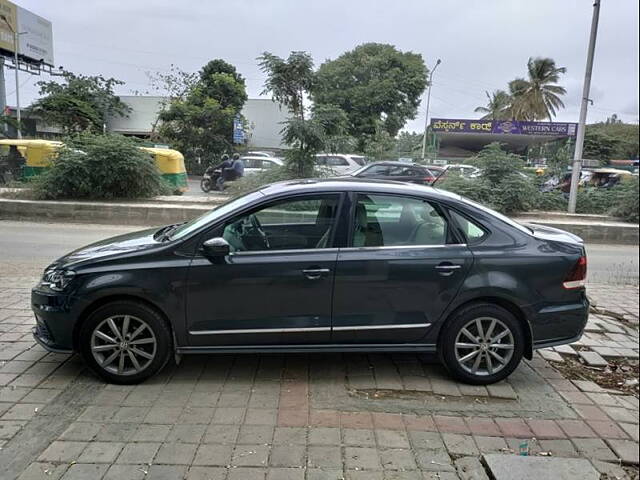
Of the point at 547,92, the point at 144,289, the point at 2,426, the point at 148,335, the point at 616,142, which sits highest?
the point at 547,92

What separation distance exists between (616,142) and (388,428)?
2150 millimetres

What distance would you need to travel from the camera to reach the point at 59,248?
9195 mm

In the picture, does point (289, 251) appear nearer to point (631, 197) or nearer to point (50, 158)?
point (631, 197)

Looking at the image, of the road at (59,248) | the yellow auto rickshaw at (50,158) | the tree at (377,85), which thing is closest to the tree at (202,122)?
the tree at (377,85)

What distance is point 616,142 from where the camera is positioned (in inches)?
80.8

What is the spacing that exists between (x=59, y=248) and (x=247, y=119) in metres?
30.8

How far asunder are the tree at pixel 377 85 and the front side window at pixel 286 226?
1470 inches

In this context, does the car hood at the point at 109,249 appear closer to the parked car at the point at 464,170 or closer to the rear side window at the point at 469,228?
the rear side window at the point at 469,228

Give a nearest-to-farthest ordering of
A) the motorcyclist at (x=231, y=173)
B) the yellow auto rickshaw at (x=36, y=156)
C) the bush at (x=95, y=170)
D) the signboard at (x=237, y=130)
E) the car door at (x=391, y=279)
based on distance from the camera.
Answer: the car door at (x=391, y=279) < the bush at (x=95, y=170) < the yellow auto rickshaw at (x=36, y=156) < the motorcyclist at (x=231, y=173) < the signboard at (x=237, y=130)

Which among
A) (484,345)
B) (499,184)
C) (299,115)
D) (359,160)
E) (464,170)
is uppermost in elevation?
(299,115)

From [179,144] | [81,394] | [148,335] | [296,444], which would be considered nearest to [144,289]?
[148,335]

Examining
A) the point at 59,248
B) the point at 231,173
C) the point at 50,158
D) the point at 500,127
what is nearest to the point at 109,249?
the point at 59,248

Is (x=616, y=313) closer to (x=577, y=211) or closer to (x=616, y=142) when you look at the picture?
(x=616, y=142)

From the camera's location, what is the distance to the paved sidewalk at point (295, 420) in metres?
2.86
